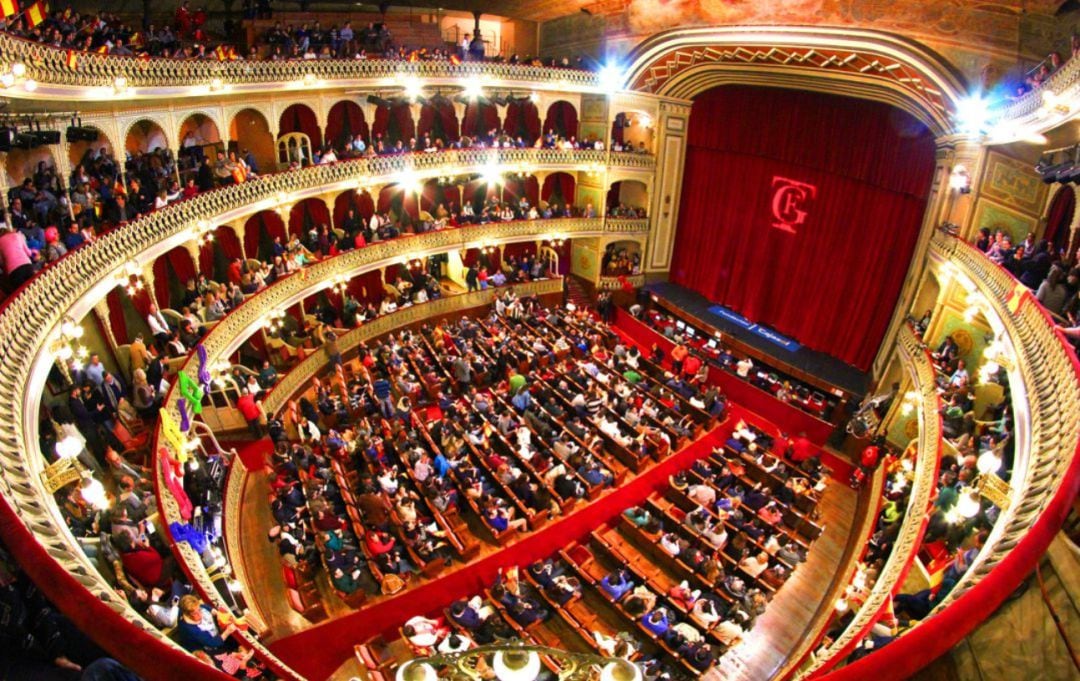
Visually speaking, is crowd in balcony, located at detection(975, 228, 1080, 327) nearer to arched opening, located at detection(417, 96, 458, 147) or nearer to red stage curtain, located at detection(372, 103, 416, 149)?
arched opening, located at detection(417, 96, 458, 147)

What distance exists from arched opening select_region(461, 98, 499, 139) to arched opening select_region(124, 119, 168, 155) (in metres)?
→ 9.98

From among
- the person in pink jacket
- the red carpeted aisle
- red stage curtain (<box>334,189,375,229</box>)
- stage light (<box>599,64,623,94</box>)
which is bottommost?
the red carpeted aisle

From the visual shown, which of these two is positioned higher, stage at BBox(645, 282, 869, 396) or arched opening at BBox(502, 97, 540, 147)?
arched opening at BBox(502, 97, 540, 147)

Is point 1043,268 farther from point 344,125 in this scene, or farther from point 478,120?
point 344,125

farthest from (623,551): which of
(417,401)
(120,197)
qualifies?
(120,197)

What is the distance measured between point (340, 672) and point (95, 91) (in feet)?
33.8

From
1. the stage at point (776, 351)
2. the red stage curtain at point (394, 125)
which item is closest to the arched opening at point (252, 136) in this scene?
the red stage curtain at point (394, 125)

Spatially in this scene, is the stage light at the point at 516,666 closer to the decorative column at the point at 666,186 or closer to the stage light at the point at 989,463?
the stage light at the point at 989,463

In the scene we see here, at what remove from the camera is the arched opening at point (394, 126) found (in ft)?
64.8

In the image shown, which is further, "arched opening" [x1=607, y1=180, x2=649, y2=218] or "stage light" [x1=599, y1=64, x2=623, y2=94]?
"arched opening" [x1=607, y1=180, x2=649, y2=218]

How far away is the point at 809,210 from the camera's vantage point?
60.7 feet

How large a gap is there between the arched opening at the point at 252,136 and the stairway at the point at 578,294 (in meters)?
10.7

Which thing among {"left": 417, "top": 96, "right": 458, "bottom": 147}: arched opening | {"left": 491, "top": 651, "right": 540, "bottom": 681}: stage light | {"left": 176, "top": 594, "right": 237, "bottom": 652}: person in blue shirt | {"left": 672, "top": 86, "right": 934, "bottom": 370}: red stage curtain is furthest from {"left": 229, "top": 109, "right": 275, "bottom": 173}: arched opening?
{"left": 491, "top": 651, "right": 540, "bottom": 681}: stage light

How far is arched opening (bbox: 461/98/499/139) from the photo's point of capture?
21828mm
